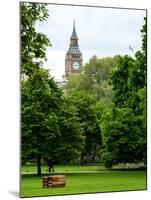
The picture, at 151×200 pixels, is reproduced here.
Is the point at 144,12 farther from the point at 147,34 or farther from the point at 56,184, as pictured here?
the point at 56,184

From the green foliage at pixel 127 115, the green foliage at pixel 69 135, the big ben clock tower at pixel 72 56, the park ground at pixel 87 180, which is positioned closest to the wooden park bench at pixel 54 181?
the park ground at pixel 87 180

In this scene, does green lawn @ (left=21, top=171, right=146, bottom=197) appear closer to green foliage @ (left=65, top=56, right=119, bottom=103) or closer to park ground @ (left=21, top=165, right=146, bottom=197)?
park ground @ (left=21, top=165, right=146, bottom=197)

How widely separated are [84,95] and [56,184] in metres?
1.02

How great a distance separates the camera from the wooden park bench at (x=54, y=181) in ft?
25.0

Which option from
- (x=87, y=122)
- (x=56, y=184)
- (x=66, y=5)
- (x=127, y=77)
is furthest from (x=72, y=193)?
(x=66, y=5)

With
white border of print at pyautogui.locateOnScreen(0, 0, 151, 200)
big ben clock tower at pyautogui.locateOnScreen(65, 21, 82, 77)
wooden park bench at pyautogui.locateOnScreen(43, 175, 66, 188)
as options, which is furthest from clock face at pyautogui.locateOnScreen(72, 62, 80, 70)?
wooden park bench at pyautogui.locateOnScreen(43, 175, 66, 188)

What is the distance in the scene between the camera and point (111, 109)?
806cm

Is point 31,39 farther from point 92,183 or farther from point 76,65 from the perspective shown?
point 92,183

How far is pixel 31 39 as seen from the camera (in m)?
7.57

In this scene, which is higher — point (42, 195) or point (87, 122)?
point (87, 122)

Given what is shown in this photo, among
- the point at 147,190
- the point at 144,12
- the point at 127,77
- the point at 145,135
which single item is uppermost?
the point at 144,12

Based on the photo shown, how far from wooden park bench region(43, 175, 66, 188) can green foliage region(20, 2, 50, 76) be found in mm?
1121

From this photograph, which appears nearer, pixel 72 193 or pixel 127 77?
pixel 72 193

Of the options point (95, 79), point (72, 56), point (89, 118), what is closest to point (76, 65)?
point (72, 56)
